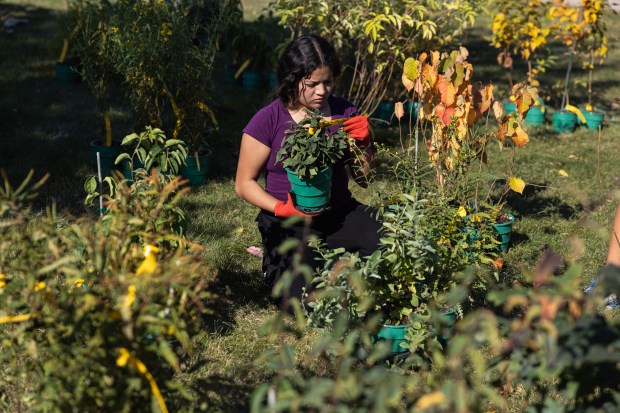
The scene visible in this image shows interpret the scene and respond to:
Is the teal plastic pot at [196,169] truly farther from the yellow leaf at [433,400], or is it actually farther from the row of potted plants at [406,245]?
the yellow leaf at [433,400]

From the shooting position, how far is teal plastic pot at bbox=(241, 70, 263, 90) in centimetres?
733

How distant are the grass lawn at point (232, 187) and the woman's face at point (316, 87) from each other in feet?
1.56

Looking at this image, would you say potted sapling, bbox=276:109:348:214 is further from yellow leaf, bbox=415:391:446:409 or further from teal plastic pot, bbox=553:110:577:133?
teal plastic pot, bbox=553:110:577:133

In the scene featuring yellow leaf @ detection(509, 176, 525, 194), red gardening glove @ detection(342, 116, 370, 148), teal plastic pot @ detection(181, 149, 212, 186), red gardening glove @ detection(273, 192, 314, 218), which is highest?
red gardening glove @ detection(342, 116, 370, 148)

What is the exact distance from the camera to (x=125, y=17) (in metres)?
4.90

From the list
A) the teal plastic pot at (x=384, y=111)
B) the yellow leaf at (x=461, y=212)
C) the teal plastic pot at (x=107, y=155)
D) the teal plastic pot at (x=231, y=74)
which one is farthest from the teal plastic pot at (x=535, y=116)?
the yellow leaf at (x=461, y=212)

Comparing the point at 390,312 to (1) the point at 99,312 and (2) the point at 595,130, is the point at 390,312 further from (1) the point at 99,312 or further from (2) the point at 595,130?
(2) the point at 595,130

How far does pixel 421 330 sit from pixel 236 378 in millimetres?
723

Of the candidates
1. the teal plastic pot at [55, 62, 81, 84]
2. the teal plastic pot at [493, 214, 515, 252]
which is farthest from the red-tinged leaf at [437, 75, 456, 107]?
the teal plastic pot at [55, 62, 81, 84]

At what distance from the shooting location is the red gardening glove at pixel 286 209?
10.6 ft

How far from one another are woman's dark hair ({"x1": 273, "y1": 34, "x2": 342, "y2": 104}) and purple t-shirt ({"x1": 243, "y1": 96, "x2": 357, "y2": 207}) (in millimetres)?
73

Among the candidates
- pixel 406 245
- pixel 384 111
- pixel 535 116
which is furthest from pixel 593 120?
pixel 406 245

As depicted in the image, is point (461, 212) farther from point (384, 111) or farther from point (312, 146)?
point (384, 111)

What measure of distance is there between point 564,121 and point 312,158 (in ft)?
14.1
